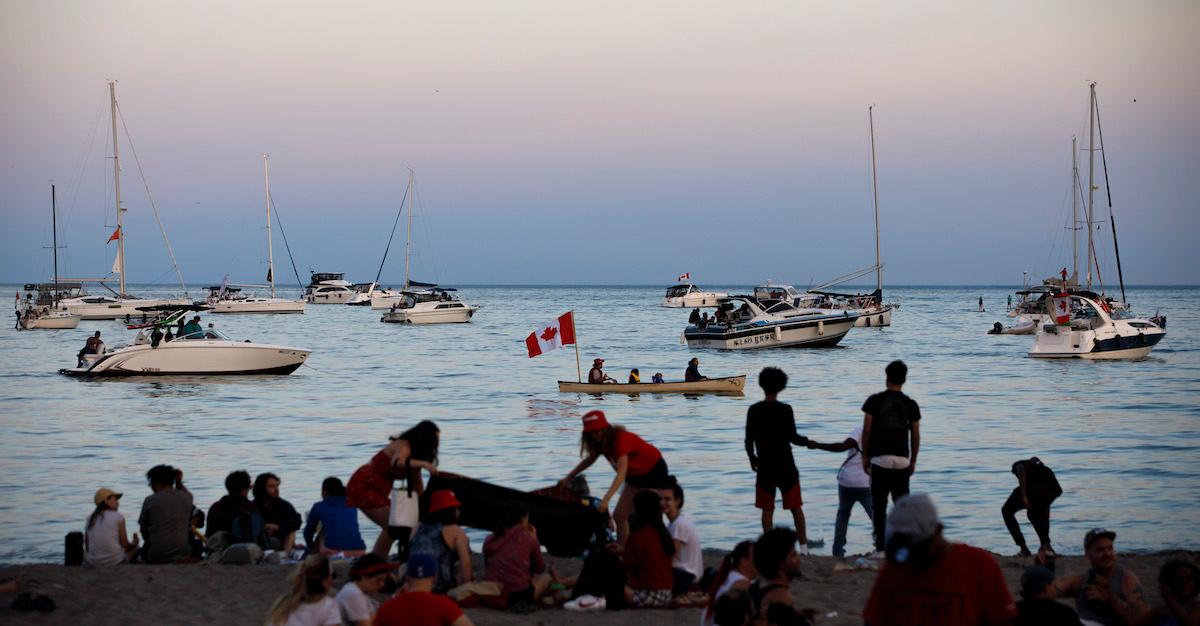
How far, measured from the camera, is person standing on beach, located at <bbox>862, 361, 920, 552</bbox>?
396 inches

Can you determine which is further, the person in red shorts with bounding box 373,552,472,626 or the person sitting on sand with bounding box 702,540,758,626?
the person sitting on sand with bounding box 702,540,758,626

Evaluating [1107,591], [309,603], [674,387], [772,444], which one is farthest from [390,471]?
[674,387]

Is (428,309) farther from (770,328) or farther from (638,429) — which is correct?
(638,429)

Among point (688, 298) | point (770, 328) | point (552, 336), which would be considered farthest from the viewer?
point (688, 298)

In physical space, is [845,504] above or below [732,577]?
below

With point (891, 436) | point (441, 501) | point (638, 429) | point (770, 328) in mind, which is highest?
point (770, 328)

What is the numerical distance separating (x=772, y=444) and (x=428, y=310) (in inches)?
3033

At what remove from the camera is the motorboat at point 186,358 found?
37.9m

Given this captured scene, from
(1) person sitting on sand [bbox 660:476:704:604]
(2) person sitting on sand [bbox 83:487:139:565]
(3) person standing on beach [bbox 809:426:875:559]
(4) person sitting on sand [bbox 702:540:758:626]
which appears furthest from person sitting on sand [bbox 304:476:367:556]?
(4) person sitting on sand [bbox 702:540:758:626]

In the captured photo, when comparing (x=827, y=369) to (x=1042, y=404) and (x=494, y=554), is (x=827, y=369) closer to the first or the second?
(x=1042, y=404)

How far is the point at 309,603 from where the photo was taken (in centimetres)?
729

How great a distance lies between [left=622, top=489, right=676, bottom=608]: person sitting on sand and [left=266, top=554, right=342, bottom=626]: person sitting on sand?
9.14 ft

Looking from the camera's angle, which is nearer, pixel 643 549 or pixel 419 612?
pixel 419 612

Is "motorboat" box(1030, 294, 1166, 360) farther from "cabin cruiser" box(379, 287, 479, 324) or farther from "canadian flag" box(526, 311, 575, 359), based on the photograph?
"cabin cruiser" box(379, 287, 479, 324)
